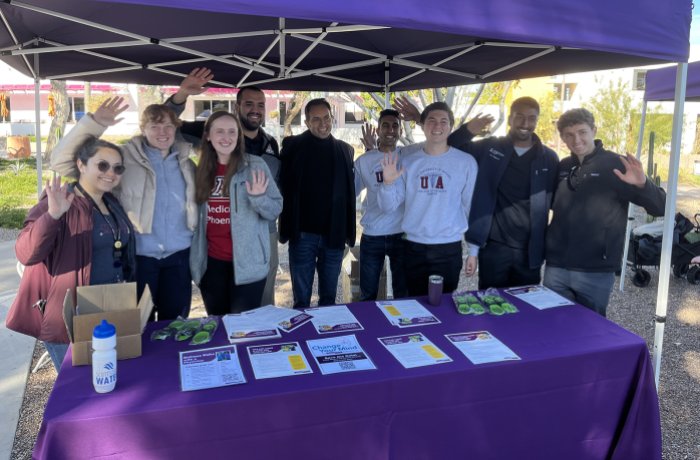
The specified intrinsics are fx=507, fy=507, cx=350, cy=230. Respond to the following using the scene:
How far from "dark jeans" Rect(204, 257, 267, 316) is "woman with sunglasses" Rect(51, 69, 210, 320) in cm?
11

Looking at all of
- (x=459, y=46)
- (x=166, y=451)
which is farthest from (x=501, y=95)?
(x=166, y=451)

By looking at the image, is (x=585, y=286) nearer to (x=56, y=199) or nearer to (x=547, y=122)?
(x=56, y=199)

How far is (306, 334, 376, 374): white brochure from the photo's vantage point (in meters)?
1.90

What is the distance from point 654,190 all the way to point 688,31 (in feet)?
2.58

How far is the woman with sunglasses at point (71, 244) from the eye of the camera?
208cm

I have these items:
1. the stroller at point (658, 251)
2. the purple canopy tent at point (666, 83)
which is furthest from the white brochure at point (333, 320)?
the stroller at point (658, 251)

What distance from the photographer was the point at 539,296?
9.07 feet

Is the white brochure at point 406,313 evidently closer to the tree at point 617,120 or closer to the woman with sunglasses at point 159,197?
the woman with sunglasses at point 159,197

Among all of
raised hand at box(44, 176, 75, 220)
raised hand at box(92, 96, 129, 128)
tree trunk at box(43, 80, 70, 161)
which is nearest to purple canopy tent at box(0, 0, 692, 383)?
raised hand at box(92, 96, 129, 128)

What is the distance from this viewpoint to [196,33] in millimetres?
3258

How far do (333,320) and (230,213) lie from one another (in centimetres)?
80

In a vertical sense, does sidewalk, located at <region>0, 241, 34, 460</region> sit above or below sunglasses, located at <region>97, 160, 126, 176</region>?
below

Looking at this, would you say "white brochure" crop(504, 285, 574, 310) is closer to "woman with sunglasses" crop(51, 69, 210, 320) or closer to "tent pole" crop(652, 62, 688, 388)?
"tent pole" crop(652, 62, 688, 388)

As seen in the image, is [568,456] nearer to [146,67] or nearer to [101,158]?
[101,158]
